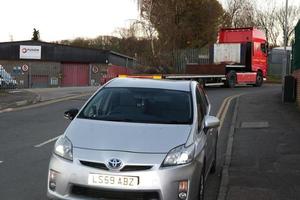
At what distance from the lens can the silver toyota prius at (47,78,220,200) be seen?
5.80 m

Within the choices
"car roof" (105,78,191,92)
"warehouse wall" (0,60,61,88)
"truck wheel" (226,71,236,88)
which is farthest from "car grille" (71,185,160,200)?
"warehouse wall" (0,60,61,88)

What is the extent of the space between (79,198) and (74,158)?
0.42m

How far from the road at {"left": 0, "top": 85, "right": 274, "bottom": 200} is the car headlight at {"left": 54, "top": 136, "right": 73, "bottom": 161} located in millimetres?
1218

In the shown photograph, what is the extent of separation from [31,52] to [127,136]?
6095 cm

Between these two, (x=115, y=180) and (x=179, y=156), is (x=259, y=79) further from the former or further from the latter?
(x=115, y=180)

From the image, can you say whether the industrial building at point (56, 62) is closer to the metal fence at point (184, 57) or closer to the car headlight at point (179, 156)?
the metal fence at point (184, 57)

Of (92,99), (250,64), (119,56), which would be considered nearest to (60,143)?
(92,99)

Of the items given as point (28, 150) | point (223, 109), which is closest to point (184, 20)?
point (223, 109)

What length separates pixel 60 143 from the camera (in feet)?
20.9

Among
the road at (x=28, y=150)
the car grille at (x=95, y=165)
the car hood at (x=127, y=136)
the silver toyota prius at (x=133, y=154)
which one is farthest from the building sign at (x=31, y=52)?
the car grille at (x=95, y=165)

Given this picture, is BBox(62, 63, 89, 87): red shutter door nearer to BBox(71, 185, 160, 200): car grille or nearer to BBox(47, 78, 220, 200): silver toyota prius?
BBox(47, 78, 220, 200): silver toyota prius

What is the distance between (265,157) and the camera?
10508mm

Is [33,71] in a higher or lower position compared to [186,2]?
lower

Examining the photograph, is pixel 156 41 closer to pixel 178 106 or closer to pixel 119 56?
pixel 119 56
